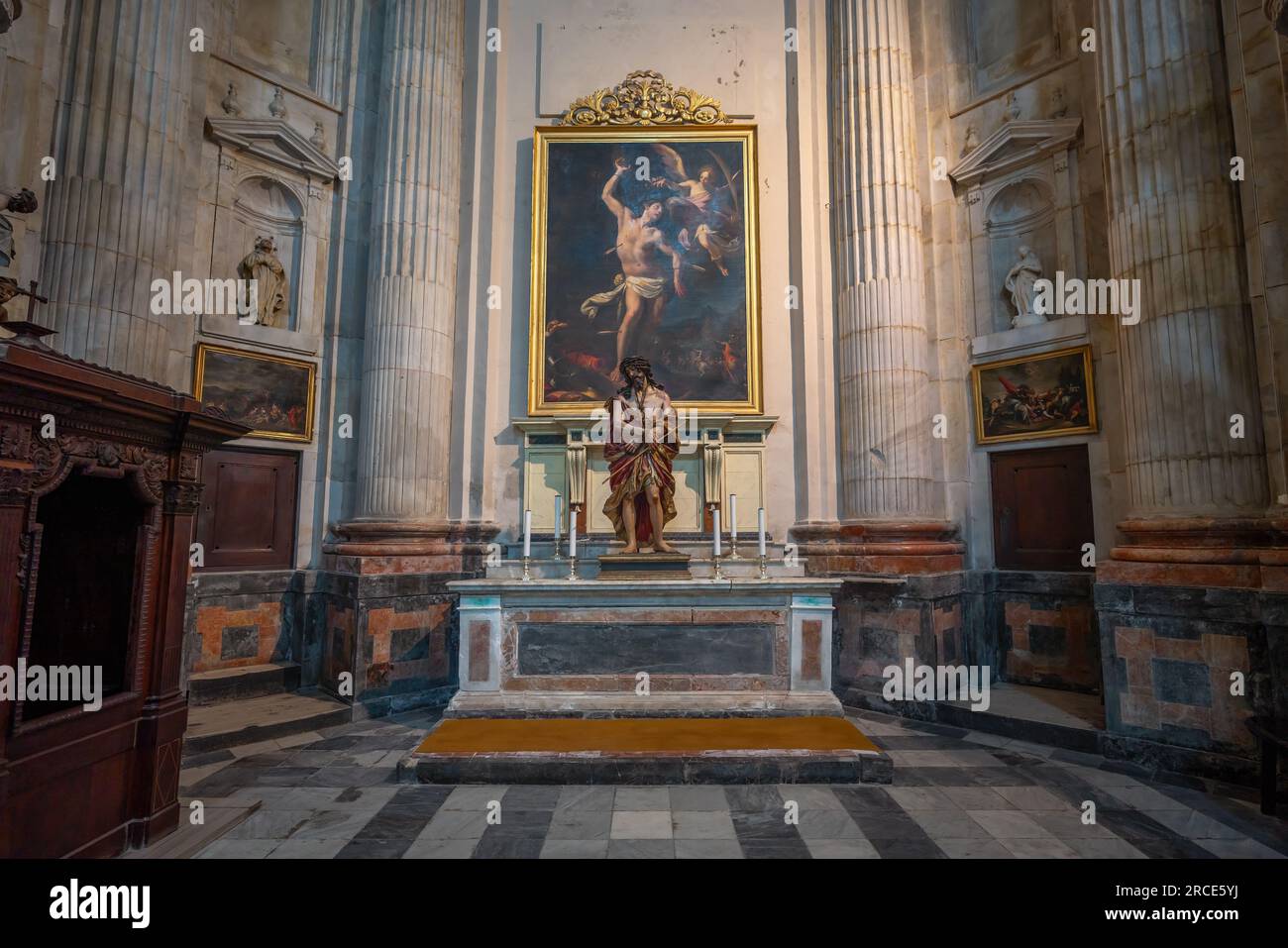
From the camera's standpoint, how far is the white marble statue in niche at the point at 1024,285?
24.4 feet

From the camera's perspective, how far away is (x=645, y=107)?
352 inches

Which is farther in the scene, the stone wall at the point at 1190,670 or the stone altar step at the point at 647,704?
the stone altar step at the point at 647,704

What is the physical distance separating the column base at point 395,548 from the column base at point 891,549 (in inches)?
165

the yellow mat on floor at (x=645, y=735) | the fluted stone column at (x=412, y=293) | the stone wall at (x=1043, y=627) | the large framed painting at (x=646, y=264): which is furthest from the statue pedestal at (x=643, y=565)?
the stone wall at (x=1043, y=627)

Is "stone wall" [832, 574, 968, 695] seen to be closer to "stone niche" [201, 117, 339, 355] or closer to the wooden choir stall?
the wooden choir stall

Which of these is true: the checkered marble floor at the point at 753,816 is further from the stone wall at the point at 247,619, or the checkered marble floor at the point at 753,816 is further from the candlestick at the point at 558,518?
the candlestick at the point at 558,518

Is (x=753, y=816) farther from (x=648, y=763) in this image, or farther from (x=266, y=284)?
(x=266, y=284)

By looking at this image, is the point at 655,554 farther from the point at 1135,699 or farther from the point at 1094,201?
the point at 1094,201

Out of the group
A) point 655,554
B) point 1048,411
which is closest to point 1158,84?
point 1048,411

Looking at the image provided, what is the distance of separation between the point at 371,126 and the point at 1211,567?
32.9 ft

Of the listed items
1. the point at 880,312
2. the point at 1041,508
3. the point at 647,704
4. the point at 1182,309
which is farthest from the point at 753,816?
the point at 880,312

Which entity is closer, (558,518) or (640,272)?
(558,518)

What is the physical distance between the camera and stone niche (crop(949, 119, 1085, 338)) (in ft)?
23.9

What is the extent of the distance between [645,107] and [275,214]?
16.1 feet
